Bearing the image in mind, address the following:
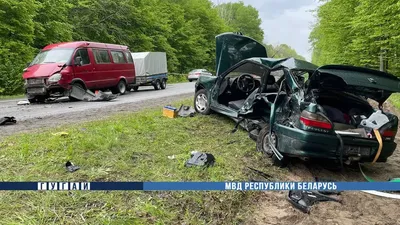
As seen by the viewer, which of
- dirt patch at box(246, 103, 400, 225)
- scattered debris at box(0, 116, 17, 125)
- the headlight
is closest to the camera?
dirt patch at box(246, 103, 400, 225)

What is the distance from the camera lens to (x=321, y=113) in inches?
183

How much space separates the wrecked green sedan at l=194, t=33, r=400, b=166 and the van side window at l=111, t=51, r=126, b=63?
1041cm

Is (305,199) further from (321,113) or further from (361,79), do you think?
(361,79)

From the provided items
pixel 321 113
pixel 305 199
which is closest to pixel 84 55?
pixel 321 113

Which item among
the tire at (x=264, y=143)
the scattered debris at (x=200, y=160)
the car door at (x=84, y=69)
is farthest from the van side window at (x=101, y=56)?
the scattered debris at (x=200, y=160)

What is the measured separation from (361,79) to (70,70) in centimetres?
1068

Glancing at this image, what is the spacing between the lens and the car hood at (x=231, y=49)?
810cm

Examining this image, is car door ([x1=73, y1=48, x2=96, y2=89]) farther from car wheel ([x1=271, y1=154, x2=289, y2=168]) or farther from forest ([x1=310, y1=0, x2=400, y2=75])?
forest ([x1=310, y1=0, x2=400, y2=75])

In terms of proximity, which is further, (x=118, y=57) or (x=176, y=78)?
(x=176, y=78)

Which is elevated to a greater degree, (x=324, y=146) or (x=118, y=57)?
(x=118, y=57)

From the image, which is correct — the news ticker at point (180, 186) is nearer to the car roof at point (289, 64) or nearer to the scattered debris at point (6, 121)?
the car roof at point (289, 64)

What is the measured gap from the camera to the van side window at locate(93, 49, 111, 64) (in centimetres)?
A: 1451

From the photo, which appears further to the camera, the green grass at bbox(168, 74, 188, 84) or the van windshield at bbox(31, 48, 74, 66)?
the green grass at bbox(168, 74, 188, 84)

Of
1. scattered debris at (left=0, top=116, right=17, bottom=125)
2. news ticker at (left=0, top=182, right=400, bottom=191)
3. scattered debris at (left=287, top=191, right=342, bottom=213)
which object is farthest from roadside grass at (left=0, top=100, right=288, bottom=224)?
scattered debris at (left=0, top=116, right=17, bottom=125)
